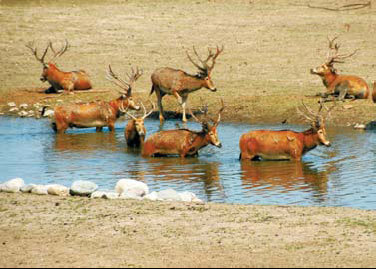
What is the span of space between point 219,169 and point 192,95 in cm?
835

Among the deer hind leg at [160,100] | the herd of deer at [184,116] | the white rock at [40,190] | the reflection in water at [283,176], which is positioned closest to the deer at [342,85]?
the herd of deer at [184,116]

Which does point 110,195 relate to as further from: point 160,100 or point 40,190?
point 160,100

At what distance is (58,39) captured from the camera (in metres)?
30.9

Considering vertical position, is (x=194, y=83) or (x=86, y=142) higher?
(x=194, y=83)

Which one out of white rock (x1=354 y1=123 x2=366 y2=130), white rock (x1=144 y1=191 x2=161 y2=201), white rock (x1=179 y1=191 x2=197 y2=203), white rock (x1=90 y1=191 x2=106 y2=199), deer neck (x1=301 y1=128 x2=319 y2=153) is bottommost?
white rock (x1=354 y1=123 x2=366 y2=130)

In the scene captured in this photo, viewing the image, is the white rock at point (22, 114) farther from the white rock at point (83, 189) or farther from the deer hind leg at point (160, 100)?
the white rock at point (83, 189)

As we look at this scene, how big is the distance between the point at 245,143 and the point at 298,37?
13.6 meters

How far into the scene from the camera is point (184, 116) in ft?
71.1

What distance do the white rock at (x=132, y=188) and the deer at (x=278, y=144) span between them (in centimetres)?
390

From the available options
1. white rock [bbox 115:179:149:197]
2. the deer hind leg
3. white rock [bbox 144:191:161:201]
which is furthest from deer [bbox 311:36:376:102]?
white rock [bbox 144:191:161:201]

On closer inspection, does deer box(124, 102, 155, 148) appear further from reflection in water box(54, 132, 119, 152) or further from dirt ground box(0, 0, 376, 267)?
dirt ground box(0, 0, 376, 267)

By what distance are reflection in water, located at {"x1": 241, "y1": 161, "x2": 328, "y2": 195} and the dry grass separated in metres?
4.71

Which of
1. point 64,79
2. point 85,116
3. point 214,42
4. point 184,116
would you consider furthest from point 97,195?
point 214,42

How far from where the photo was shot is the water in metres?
13.4
